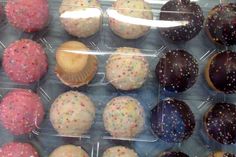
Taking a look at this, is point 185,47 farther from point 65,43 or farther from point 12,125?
point 12,125

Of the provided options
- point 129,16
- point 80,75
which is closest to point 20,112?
point 80,75

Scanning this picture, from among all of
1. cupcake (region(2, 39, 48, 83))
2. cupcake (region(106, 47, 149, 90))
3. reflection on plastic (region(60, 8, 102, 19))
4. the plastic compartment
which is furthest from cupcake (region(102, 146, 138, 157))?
reflection on plastic (region(60, 8, 102, 19))

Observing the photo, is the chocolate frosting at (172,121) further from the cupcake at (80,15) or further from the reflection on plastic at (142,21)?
the cupcake at (80,15)

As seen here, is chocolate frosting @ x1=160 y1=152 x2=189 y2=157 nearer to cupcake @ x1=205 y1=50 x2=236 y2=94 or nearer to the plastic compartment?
the plastic compartment

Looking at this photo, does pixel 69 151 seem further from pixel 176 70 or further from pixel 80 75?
pixel 176 70

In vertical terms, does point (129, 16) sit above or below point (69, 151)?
above
